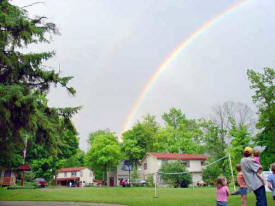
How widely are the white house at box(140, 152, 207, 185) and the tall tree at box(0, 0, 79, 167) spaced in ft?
137

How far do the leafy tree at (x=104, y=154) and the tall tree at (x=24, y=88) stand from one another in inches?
1533

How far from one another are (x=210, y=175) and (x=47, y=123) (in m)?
44.0

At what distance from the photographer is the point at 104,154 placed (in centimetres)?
5506

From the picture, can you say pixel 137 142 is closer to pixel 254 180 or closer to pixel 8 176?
pixel 8 176

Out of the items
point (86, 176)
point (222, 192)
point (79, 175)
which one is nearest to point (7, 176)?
point (86, 176)

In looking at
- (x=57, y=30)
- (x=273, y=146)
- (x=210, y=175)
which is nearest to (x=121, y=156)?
(x=210, y=175)

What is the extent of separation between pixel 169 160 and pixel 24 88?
45801 millimetres

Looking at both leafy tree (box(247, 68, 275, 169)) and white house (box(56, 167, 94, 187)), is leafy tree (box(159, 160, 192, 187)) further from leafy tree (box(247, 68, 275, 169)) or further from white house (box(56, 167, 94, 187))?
white house (box(56, 167, 94, 187))

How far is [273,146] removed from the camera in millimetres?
31672

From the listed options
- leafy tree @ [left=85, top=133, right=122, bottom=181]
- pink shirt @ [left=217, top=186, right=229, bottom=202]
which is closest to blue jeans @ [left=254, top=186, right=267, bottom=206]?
pink shirt @ [left=217, top=186, right=229, bottom=202]

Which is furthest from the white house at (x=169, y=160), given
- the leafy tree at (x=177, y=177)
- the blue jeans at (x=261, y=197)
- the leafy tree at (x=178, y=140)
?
the blue jeans at (x=261, y=197)

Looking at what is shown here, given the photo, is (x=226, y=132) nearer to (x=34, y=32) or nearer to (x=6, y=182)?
(x=6, y=182)

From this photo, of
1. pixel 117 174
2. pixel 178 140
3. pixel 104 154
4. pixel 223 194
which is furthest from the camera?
pixel 117 174

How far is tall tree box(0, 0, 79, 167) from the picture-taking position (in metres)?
11.4
